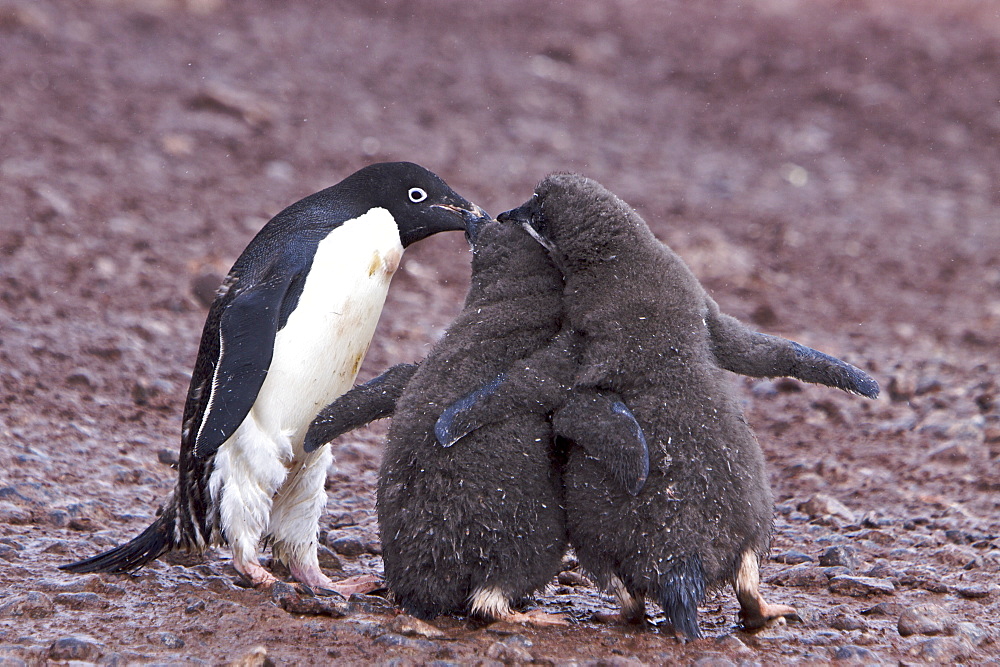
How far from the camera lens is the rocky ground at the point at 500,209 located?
2957 mm

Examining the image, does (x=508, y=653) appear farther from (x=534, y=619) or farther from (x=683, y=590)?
(x=683, y=590)

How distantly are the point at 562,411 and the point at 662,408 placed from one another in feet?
0.80

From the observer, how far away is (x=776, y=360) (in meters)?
2.82

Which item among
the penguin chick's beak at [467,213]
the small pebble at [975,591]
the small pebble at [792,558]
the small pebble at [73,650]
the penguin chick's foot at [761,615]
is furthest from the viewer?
the penguin chick's beak at [467,213]

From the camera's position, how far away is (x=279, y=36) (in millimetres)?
10500

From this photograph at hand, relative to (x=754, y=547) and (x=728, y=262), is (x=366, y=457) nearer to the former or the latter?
(x=754, y=547)

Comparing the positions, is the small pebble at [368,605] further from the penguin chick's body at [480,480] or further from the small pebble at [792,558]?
the small pebble at [792,558]

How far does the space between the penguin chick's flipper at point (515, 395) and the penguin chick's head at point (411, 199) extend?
3.94 feet

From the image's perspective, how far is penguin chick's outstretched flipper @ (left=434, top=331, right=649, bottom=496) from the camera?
102 inches

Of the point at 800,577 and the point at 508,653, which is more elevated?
the point at 800,577

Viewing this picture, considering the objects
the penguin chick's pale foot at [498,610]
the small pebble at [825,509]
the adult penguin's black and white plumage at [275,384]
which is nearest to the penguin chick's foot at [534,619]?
the penguin chick's pale foot at [498,610]

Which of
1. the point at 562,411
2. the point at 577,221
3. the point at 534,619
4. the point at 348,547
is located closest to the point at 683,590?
the point at 534,619

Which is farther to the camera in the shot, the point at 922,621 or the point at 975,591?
the point at 975,591

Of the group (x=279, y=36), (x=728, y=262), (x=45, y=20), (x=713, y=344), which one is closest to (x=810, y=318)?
(x=728, y=262)
